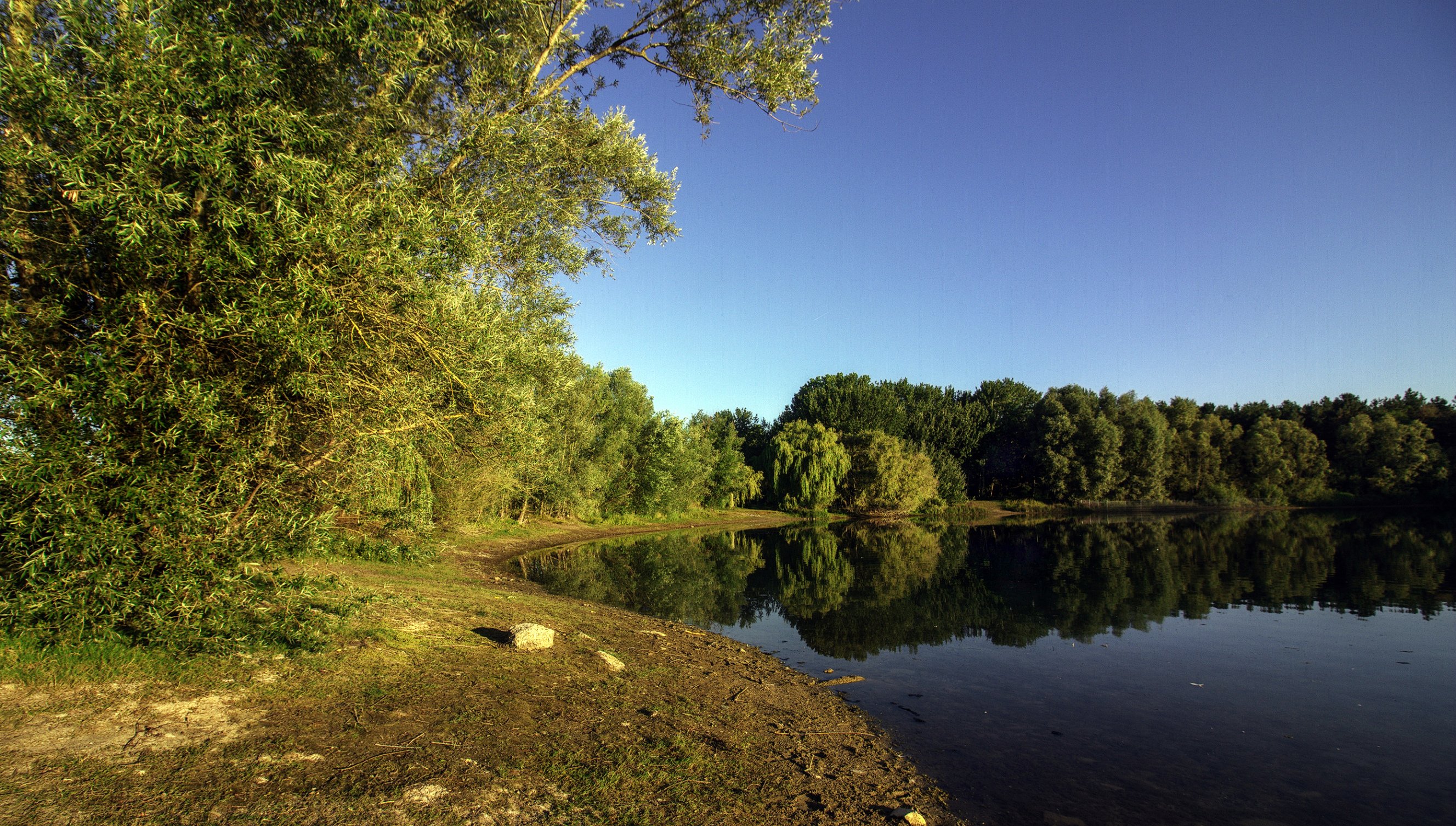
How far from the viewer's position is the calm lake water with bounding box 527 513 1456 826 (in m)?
7.67

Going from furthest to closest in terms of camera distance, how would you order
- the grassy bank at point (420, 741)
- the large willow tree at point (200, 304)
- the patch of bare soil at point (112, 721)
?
the large willow tree at point (200, 304)
the patch of bare soil at point (112, 721)
the grassy bank at point (420, 741)

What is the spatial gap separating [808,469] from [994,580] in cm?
4110

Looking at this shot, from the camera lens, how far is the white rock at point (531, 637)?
10047 millimetres

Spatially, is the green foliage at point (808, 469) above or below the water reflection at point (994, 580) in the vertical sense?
above

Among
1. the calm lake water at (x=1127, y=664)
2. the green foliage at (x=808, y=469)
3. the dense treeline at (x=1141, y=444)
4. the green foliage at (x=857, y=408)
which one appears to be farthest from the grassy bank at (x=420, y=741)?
the green foliage at (x=857, y=408)

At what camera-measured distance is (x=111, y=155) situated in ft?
19.4

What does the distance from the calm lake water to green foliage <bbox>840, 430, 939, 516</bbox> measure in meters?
33.9

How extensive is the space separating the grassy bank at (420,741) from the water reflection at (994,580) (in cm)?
586

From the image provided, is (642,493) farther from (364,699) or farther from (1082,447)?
(1082,447)

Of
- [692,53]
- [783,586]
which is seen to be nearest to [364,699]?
[692,53]

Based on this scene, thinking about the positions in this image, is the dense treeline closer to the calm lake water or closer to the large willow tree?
the calm lake water

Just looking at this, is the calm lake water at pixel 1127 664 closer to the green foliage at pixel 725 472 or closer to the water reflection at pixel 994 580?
the water reflection at pixel 994 580

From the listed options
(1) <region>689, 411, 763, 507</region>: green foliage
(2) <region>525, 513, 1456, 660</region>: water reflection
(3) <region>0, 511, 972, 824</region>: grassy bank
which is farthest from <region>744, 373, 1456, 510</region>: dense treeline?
(3) <region>0, 511, 972, 824</region>: grassy bank

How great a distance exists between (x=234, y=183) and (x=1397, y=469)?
10889cm
